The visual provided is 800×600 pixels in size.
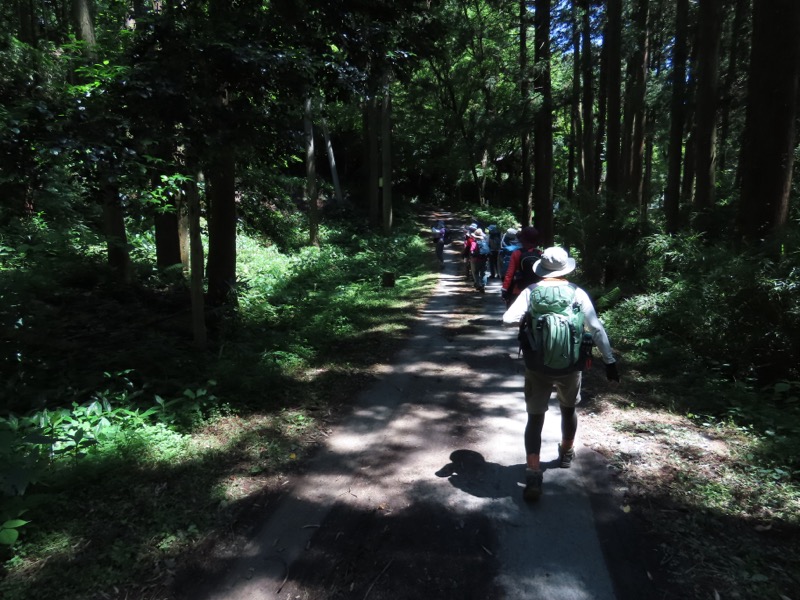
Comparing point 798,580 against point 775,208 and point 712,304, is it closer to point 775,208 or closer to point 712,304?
point 712,304

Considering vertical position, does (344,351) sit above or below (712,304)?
below

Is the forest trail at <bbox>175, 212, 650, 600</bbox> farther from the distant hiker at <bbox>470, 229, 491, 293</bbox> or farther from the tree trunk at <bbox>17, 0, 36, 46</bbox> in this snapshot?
the tree trunk at <bbox>17, 0, 36, 46</bbox>

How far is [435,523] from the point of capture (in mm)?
3627

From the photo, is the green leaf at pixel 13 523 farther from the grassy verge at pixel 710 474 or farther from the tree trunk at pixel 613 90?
the tree trunk at pixel 613 90

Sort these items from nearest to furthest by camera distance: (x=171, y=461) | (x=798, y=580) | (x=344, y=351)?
(x=798, y=580), (x=171, y=461), (x=344, y=351)

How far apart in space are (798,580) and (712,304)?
4582mm

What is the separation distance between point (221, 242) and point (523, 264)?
19.1 ft

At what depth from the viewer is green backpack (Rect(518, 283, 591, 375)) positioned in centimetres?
368

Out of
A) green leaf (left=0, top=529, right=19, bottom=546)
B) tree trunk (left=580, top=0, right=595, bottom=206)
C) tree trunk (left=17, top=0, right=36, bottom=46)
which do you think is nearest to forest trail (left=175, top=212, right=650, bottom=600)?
green leaf (left=0, top=529, right=19, bottom=546)

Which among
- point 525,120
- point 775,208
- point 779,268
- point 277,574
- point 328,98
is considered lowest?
point 277,574

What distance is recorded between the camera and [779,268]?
5703mm

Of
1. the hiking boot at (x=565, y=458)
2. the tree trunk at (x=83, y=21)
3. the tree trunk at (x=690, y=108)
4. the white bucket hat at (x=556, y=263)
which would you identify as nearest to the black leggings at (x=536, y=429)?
the hiking boot at (x=565, y=458)

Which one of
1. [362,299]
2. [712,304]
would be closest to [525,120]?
[362,299]

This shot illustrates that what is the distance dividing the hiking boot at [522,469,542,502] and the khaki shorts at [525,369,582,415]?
49 centimetres
